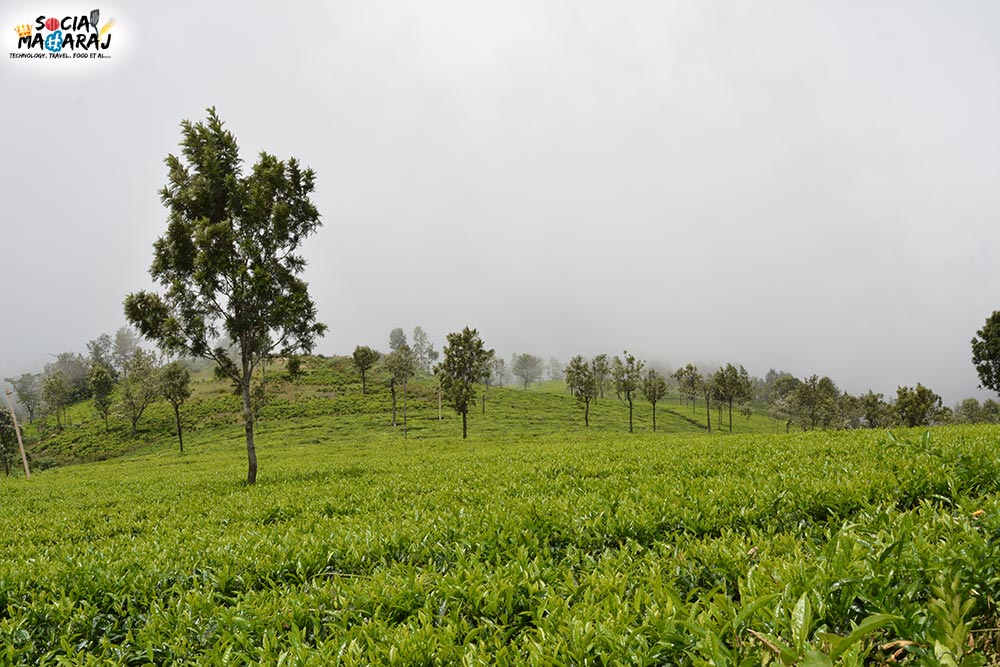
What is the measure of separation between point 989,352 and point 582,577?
62.5m

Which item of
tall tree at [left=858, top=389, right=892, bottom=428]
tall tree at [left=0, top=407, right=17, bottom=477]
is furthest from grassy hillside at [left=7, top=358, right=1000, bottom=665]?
tall tree at [left=858, top=389, right=892, bottom=428]

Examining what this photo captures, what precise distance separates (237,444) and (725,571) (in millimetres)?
56494

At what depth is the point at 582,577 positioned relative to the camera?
396 cm

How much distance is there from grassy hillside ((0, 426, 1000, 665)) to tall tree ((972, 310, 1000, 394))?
51.7m

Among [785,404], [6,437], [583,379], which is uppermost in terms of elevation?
[583,379]

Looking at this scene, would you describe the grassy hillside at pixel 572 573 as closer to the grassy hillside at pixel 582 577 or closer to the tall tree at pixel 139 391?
the grassy hillside at pixel 582 577

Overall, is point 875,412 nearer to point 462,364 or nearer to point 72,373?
point 462,364

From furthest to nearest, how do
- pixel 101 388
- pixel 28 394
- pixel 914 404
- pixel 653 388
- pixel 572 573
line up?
pixel 28 394 < pixel 101 388 < pixel 653 388 < pixel 914 404 < pixel 572 573

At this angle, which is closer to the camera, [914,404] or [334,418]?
[914,404]

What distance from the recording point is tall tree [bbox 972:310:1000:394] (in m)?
42.8

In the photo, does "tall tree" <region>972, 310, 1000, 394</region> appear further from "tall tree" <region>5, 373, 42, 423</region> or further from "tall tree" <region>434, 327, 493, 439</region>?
"tall tree" <region>5, 373, 42, 423</region>

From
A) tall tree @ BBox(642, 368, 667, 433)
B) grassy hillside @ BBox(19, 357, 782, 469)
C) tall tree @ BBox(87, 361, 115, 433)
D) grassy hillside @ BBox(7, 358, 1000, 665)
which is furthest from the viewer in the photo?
tall tree @ BBox(87, 361, 115, 433)

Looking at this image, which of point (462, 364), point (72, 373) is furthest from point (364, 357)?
point (72, 373)

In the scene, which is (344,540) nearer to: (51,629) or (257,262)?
(51,629)
